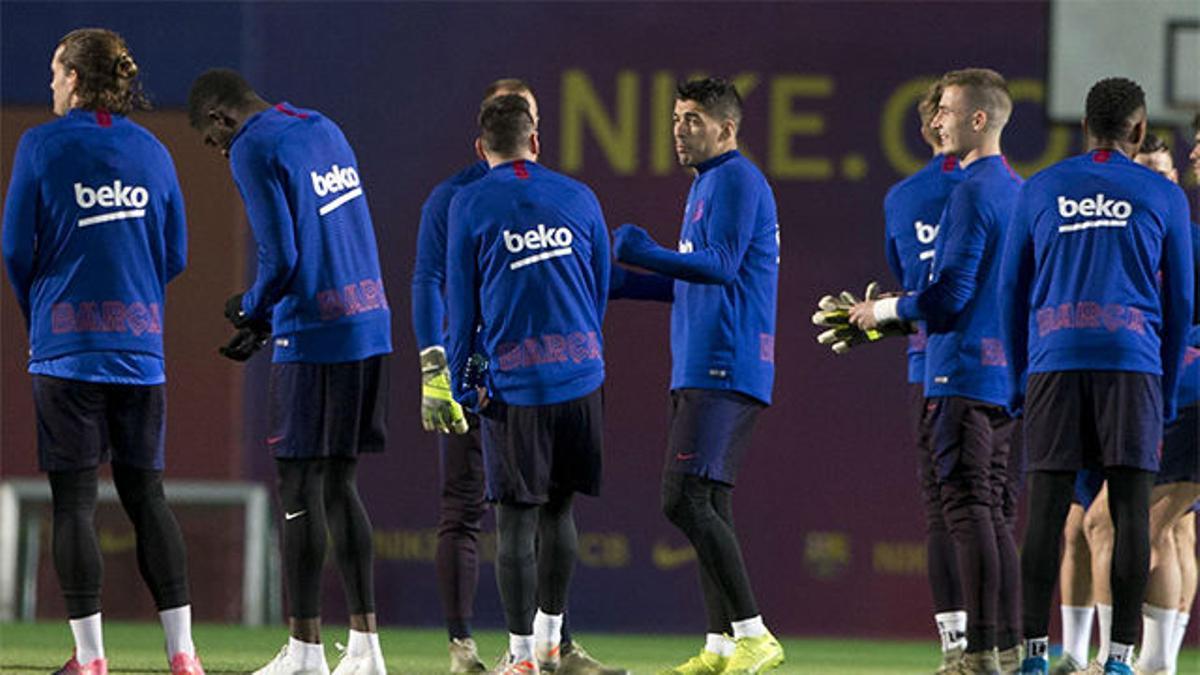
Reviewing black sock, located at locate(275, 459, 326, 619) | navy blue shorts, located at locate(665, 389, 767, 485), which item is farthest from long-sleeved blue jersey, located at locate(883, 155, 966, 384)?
black sock, located at locate(275, 459, 326, 619)

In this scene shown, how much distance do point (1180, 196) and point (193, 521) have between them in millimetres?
6420

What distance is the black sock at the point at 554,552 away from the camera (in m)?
6.46

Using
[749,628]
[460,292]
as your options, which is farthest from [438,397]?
[749,628]

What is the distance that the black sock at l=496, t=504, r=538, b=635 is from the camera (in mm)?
6164

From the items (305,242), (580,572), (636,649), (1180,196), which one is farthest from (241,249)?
(1180,196)

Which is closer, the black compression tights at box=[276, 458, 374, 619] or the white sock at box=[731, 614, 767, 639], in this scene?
the black compression tights at box=[276, 458, 374, 619]

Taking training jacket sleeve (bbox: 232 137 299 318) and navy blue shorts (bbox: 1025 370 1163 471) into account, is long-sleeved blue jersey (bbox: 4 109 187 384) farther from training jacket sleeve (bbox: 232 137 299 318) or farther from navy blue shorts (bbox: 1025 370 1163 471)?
navy blue shorts (bbox: 1025 370 1163 471)

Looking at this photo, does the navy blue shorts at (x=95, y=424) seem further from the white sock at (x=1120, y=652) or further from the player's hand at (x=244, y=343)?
the white sock at (x=1120, y=652)

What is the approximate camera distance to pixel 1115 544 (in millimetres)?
5988

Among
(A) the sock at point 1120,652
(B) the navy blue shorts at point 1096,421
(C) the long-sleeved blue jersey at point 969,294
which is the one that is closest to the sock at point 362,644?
(C) the long-sleeved blue jersey at point 969,294

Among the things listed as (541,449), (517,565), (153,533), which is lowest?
(517,565)

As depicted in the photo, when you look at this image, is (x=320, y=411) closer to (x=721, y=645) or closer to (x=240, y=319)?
(x=240, y=319)

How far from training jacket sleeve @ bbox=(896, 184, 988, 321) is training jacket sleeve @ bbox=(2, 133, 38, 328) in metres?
2.60

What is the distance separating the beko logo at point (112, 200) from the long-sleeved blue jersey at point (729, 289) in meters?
1.68
